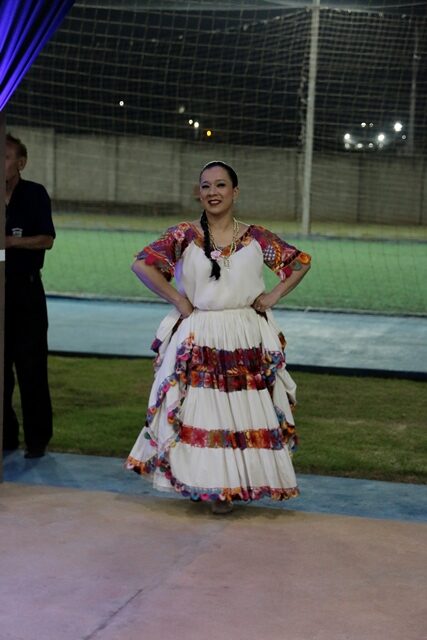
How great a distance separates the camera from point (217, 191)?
224 inches

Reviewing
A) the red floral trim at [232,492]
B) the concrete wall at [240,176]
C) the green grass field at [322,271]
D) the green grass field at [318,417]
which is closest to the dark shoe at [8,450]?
the green grass field at [318,417]

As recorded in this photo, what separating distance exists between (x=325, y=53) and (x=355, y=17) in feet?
4.45

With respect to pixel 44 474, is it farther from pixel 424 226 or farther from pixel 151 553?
pixel 424 226

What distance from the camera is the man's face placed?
6895 millimetres

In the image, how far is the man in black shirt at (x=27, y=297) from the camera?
694 centimetres

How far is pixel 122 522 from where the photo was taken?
562 cm

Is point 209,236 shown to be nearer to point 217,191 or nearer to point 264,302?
point 217,191

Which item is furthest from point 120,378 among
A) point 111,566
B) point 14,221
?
point 111,566

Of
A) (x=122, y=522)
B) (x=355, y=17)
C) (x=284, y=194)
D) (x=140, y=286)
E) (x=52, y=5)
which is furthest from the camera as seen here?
(x=284, y=194)

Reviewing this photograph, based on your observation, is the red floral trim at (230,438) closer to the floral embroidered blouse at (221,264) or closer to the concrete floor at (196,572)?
the concrete floor at (196,572)

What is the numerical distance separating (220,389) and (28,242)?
5.89 ft

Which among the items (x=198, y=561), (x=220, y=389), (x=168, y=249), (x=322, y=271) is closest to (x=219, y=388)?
(x=220, y=389)

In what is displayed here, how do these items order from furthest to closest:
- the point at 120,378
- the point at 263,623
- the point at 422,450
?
the point at 120,378
the point at 422,450
the point at 263,623

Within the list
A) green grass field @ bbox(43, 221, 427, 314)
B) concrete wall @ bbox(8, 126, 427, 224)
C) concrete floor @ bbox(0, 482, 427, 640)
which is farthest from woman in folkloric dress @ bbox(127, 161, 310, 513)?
concrete wall @ bbox(8, 126, 427, 224)
